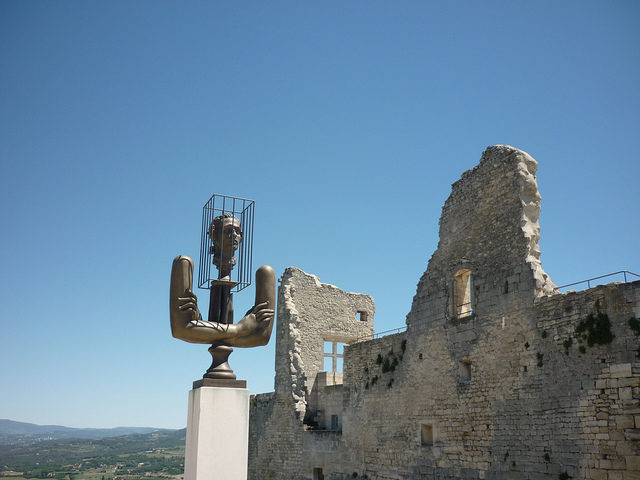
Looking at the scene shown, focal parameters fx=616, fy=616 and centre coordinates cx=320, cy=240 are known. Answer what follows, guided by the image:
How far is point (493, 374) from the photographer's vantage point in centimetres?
1373

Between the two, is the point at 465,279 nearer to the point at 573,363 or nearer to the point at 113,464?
the point at 573,363

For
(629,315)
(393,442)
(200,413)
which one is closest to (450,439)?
(393,442)

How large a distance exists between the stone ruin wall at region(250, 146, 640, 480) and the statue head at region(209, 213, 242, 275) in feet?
21.9

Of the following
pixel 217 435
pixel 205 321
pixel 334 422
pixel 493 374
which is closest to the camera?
pixel 217 435

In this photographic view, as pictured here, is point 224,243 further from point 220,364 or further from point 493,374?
point 493,374

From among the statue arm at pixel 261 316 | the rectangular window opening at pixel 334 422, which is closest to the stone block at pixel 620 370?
the statue arm at pixel 261 316

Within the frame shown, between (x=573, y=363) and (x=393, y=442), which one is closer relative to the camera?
(x=573, y=363)

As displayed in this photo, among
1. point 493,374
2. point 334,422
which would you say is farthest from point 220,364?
point 334,422

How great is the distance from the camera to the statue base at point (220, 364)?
948cm

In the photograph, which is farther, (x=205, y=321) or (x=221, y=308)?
(x=221, y=308)

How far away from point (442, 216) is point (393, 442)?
6.22 meters

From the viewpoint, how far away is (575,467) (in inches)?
451

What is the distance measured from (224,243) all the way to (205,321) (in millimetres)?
1383

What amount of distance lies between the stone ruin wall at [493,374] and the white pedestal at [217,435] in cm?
641
